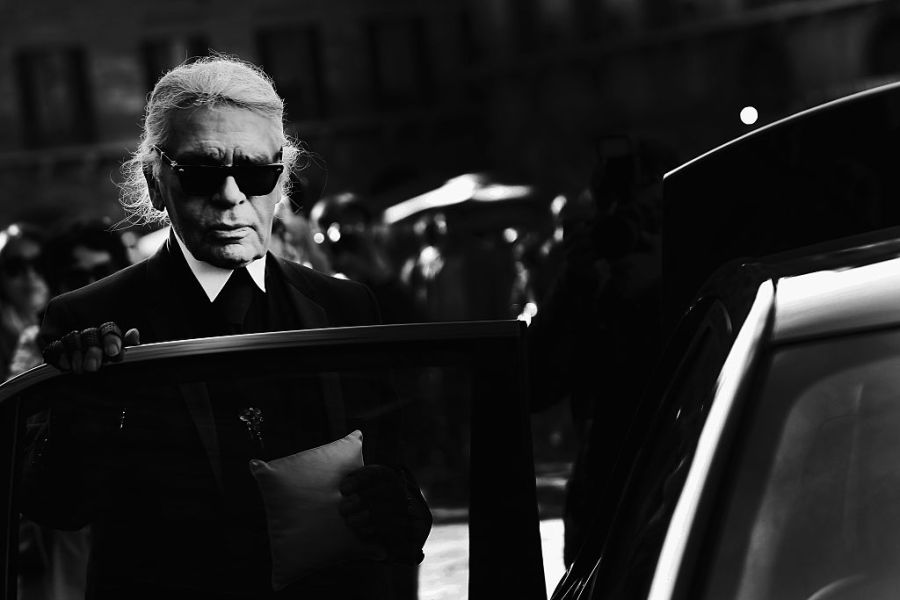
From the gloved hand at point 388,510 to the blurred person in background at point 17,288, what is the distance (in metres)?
5.73

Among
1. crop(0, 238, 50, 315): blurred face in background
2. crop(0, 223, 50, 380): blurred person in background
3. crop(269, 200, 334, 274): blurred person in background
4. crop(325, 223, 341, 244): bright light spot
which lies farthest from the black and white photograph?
crop(325, 223, 341, 244): bright light spot

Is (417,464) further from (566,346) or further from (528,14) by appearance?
(528,14)

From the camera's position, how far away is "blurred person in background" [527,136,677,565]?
4.38m

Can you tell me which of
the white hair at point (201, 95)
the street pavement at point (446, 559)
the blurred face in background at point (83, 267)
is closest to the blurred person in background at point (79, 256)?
the blurred face in background at point (83, 267)

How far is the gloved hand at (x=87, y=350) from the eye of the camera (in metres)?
2.37

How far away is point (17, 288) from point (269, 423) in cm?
637

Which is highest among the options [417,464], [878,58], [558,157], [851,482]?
[851,482]

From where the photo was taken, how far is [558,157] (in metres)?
39.1

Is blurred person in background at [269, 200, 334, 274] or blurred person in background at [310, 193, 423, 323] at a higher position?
blurred person in background at [269, 200, 334, 274]

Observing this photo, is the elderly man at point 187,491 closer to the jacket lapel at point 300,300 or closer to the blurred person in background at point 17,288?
the jacket lapel at point 300,300

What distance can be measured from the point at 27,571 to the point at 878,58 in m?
30.3

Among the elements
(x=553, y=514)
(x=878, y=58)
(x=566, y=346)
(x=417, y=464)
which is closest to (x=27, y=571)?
(x=417, y=464)

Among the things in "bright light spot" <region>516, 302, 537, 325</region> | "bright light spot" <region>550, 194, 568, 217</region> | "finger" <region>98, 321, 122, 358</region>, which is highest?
"finger" <region>98, 321, 122, 358</region>

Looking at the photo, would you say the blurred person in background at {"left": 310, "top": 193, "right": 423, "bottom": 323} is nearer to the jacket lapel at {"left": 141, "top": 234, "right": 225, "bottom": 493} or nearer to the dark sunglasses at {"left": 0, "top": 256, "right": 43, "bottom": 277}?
the dark sunglasses at {"left": 0, "top": 256, "right": 43, "bottom": 277}
